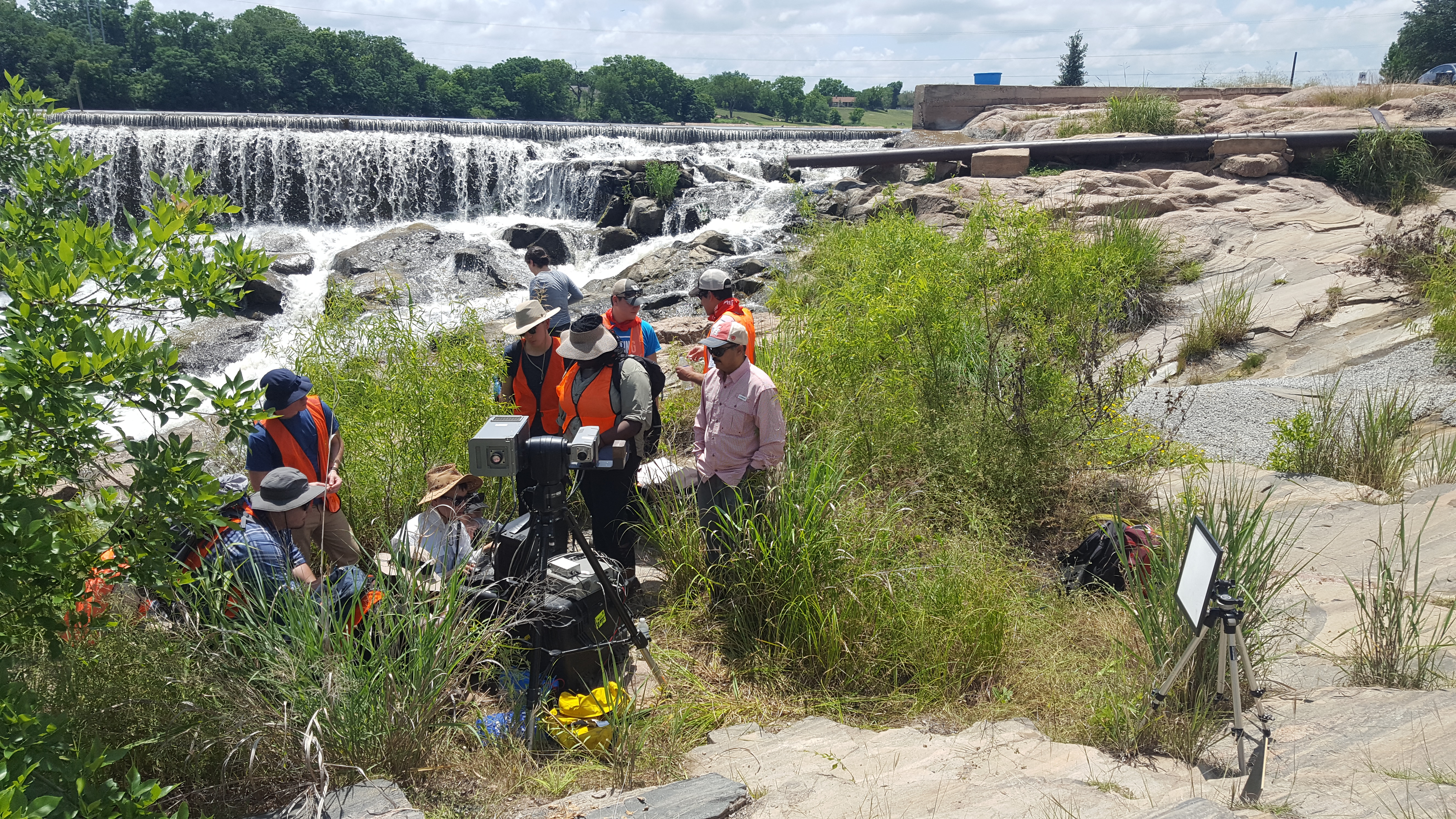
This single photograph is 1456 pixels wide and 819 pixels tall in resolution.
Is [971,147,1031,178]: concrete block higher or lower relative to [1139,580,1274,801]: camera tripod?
higher

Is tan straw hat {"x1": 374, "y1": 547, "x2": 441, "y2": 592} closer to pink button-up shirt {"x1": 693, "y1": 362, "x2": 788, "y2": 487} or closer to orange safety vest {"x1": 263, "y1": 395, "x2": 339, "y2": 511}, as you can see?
orange safety vest {"x1": 263, "y1": 395, "x2": 339, "y2": 511}

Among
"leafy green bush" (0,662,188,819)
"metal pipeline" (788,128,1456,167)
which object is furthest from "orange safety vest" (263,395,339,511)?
"metal pipeline" (788,128,1456,167)

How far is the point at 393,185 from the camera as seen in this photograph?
19.5 metres

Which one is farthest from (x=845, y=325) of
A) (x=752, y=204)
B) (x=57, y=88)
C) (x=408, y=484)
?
(x=57, y=88)

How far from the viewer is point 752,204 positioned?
60.6 feet

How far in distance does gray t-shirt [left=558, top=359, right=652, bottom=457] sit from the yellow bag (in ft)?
4.60

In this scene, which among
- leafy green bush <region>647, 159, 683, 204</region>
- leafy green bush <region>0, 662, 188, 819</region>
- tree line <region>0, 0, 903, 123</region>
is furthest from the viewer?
tree line <region>0, 0, 903, 123</region>

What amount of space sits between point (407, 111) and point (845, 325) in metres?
44.4

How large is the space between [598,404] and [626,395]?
0.14 meters

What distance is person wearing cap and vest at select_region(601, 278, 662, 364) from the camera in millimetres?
5113

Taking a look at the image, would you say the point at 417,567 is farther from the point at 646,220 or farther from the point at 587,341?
the point at 646,220

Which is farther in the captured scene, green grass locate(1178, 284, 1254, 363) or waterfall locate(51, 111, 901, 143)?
waterfall locate(51, 111, 901, 143)

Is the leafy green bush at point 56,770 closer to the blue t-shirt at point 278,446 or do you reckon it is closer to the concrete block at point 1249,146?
the blue t-shirt at point 278,446

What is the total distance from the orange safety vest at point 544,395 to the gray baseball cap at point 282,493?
128 cm
